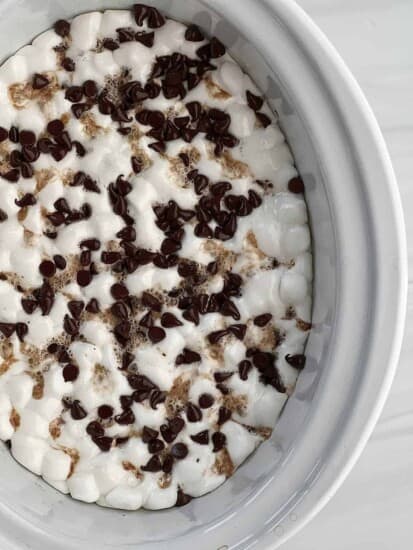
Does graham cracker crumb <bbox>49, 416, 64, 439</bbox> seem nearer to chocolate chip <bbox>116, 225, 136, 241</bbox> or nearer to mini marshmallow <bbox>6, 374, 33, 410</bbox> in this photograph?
mini marshmallow <bbox>6, 374, 33, 410</bbox>

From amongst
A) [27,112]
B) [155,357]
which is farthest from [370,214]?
[27,112]

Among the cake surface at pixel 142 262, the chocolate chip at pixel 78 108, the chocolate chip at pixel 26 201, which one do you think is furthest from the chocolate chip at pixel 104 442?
the chocolate chip at pixel 78 108

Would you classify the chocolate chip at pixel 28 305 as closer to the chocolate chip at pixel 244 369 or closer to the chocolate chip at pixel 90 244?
the chocolate chip at pixel 90 244

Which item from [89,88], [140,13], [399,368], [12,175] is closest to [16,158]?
[12,175]

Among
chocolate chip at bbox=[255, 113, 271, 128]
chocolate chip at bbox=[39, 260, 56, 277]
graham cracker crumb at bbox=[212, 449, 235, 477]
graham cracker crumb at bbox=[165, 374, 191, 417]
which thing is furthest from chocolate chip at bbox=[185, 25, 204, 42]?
graham cracker crumb at bbox=[212, 449, 235, 477]

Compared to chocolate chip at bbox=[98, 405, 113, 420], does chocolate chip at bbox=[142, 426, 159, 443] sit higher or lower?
lower

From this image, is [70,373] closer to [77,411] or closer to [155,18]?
[77,411]

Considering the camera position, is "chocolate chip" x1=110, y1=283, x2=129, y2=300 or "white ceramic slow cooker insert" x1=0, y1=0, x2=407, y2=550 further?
"chocolate chip" x1=110, y1=283, x2=129, y2=300
